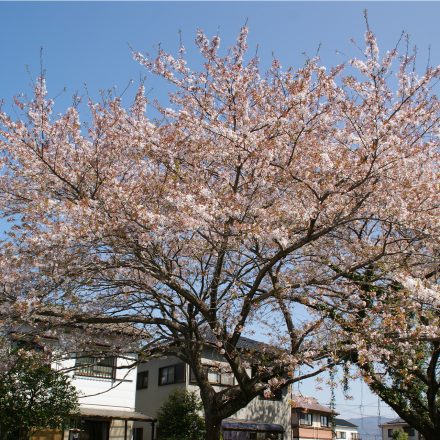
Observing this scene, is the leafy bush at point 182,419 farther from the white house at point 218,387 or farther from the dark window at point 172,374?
the dark window at point 172,374

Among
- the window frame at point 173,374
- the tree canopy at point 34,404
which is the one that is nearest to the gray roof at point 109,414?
the tree canopy at point 34,404

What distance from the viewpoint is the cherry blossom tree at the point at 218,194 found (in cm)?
804

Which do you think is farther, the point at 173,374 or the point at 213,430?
the point at 173,374

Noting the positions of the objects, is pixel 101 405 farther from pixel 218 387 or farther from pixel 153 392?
pixel 218 387

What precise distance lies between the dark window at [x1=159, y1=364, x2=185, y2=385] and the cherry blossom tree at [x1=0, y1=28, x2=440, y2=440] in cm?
1239

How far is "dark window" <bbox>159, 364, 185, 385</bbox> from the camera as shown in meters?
22.1

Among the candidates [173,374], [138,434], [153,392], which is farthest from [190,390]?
[138,434]

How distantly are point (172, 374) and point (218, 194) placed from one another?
1626cm

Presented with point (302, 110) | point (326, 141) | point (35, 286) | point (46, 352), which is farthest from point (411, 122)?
point (46, 352)

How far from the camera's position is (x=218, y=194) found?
28.4 ft

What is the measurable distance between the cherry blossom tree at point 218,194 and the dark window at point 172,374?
488 inches

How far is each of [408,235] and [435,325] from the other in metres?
2.54

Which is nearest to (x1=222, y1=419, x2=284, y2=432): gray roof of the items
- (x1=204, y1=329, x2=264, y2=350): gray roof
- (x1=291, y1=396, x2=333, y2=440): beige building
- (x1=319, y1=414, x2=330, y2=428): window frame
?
(x1=204, y1=329, x2=264, y2=350): gray roof

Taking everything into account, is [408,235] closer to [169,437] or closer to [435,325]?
[435,325]
